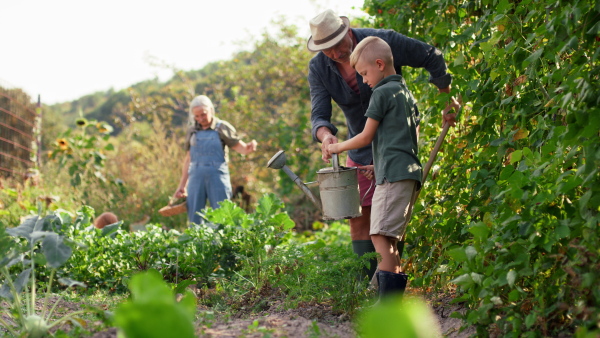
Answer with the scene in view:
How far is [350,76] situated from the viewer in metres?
3.55

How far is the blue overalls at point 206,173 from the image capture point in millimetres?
6137

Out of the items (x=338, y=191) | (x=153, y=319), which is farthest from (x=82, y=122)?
(x=153, y=319)

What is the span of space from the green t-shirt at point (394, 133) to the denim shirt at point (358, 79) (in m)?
0.52

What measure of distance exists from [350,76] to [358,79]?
0.08m

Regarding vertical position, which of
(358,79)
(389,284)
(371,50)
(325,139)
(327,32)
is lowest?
(389,284)

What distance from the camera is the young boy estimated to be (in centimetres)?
296

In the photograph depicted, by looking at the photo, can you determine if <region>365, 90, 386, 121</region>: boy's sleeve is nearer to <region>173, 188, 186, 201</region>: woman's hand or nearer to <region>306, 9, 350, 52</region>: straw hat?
<region>306, 9, 350, 52</region>: straw hat

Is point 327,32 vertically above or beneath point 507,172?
above

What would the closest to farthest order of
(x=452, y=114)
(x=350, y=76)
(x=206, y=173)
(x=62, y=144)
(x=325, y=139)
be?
1. (x=325, y=139)
2. (x=452, y=114)
3. (x=350, y=76)
4. (x=206, y=173)
5. (x=62, y=144)

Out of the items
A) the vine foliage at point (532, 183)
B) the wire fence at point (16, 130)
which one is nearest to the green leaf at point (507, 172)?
the vine foliage at point (532, 183)

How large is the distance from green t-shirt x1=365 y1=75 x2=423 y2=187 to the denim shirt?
52 centimetres

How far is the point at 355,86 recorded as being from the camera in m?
3.56

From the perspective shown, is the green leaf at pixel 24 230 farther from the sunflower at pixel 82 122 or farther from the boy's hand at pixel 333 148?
the sunflower at pixel 82 122

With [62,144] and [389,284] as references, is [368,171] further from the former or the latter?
[62,144]
